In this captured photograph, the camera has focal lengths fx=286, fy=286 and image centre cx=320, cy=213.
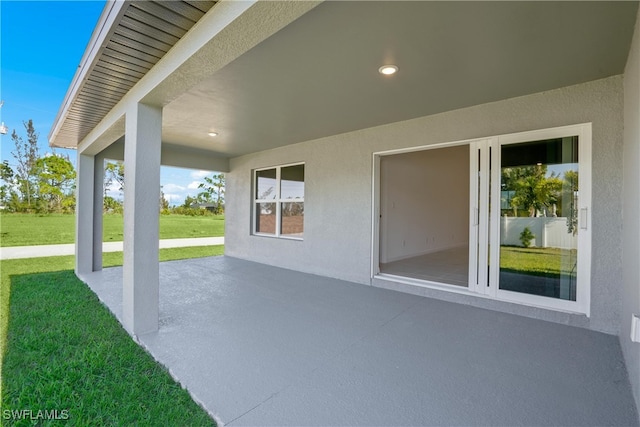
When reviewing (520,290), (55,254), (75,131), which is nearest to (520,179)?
(520,290)

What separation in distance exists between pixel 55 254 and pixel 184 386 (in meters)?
8.40

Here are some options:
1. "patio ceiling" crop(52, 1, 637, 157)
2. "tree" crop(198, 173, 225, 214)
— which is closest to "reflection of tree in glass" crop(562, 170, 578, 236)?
"patio ceiling" crop(52, 1, 637, 157)

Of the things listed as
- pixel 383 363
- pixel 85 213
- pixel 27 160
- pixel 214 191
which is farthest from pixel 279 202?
pixel 214 191

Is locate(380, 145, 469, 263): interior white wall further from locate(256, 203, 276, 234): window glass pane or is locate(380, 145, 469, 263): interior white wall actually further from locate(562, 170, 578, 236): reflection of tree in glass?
locate(562, 170, 578, 236): reflection of tree in glass

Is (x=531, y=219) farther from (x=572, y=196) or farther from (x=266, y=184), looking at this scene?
(x=266, y=184)

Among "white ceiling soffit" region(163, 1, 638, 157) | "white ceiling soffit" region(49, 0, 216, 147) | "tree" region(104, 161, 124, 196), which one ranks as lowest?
"white ceiling soffit" region(49, 0, 216, 147)

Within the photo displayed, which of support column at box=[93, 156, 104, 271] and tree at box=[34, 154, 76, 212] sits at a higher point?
tree at box=[34, 154, 76, 212]

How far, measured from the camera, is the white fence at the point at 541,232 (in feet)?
10.4

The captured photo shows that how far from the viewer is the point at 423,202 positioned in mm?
7688

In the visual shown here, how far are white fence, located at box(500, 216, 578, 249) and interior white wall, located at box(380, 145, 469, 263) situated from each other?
2870mm

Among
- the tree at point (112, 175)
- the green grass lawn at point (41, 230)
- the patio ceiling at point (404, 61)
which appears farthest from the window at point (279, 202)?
the tree at point (112, 175)

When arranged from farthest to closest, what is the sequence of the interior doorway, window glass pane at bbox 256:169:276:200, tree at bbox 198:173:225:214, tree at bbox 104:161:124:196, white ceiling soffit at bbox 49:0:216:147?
tree at bbox 198:173:225:214
tree at bbox 104:161:124:196
window glass pane at bbox 256:169:276:200
the interior doorway
white ceiling soffit at bbox 49:0:216:147

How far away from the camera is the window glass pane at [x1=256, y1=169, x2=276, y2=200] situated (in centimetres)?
682

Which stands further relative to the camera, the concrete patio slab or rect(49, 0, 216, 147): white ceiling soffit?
rect(49, 0, 216, 147): white ceiling soffit
